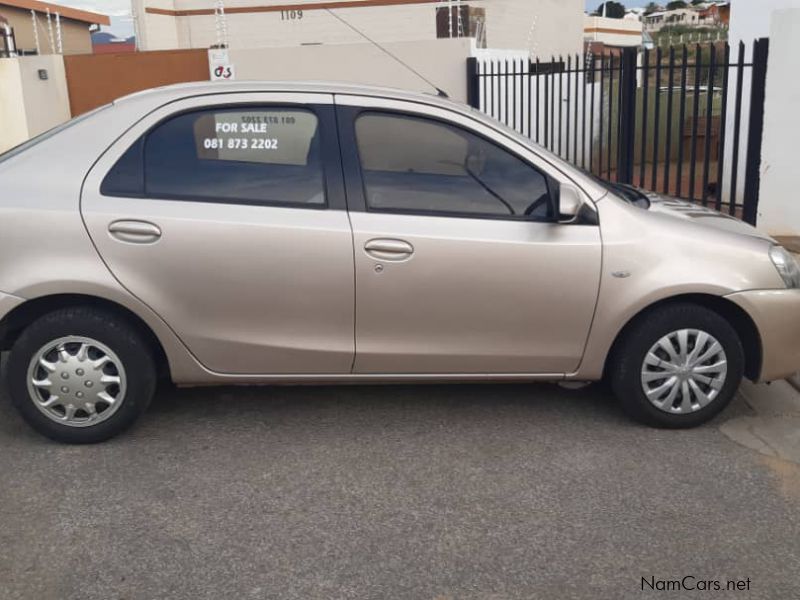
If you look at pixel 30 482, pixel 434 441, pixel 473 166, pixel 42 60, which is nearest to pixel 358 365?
pixel 434 441

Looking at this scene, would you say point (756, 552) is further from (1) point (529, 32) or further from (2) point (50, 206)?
(1) point (529, 32)

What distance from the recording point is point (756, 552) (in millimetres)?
3516

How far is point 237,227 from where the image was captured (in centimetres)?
428

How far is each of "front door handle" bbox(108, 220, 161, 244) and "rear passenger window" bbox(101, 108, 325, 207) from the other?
167 millimetres

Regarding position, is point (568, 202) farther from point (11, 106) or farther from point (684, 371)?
point (11, 106)

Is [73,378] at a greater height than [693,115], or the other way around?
[693,115]

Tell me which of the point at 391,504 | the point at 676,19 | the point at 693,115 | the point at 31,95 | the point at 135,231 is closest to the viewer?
the point at 391,504

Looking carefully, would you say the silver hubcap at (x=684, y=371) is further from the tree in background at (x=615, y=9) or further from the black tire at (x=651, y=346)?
the tree in background at (x=615, y=9)

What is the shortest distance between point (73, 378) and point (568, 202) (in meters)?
2.54

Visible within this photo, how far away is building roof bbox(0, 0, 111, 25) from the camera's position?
2389 centimetres

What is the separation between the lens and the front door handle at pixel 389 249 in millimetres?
4301

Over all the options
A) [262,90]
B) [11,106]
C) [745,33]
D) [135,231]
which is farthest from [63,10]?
[135,231]

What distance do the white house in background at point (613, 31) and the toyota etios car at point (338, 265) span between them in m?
44.3

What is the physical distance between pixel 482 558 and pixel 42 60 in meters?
12.2
